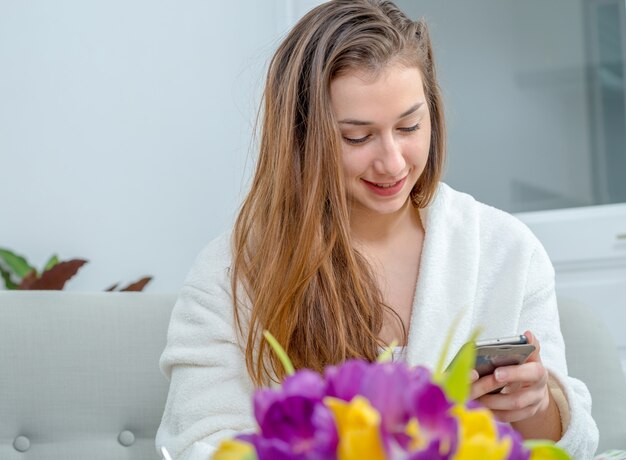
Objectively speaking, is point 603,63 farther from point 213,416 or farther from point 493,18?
point 213,416

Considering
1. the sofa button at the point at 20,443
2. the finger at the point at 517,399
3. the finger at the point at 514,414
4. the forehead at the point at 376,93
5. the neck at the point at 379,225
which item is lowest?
the sofa button at the point at 20,443

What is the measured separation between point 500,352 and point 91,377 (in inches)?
32.1

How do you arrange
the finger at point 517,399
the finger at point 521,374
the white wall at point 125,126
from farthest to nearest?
the white wall at point 125,126 → the finger at point 517,399 → the finger at point 521,374

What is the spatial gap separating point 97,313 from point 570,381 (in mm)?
785

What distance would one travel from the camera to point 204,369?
157 cm

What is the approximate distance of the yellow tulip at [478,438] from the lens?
1.50ft

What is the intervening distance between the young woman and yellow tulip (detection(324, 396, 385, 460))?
3.08 ft

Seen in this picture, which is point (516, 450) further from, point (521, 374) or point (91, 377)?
point (91, 377)

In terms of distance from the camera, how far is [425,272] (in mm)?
1662

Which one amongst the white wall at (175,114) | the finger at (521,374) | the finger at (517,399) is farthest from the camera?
the white wall at (175,114)

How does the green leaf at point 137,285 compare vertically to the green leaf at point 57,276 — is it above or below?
below

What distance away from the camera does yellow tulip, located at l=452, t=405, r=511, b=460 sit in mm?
458

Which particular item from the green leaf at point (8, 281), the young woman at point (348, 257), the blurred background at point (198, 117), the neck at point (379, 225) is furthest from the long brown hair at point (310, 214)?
the green leaf at point (8, 281)

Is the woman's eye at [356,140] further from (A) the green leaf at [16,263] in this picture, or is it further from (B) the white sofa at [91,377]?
(A) the green leaf at [16,263]
